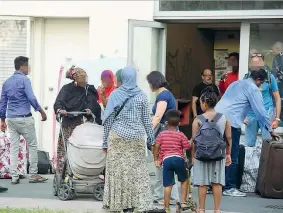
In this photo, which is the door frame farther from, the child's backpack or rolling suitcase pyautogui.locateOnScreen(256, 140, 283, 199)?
the child's backpack

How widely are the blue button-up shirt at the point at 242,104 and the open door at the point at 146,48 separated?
198cm

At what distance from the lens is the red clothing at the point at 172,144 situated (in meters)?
9.05

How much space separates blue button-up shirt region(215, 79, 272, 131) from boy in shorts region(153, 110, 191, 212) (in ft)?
4.93

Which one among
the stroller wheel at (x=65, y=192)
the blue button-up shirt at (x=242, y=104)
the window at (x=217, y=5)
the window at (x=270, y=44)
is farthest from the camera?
the window at (x=270, y=44)

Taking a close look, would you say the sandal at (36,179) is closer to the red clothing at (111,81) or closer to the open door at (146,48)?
the red clothing at (111,81)

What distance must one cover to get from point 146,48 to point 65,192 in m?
3.34

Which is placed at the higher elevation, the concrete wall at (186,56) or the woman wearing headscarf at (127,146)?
the concrete wall at (186,56)

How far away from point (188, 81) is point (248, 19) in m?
3.71

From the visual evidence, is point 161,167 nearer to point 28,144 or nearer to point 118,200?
point 118,200

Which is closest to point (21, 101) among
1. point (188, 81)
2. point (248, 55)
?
point (248, 55)

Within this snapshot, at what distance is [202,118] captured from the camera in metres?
→ 8.97

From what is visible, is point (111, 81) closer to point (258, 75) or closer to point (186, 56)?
point (258, 75)

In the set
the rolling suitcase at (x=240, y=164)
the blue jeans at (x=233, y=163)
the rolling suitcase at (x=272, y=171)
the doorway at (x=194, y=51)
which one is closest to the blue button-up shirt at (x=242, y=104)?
the blue jeans at (x=233, y=163)

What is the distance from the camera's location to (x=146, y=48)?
12297 mm
